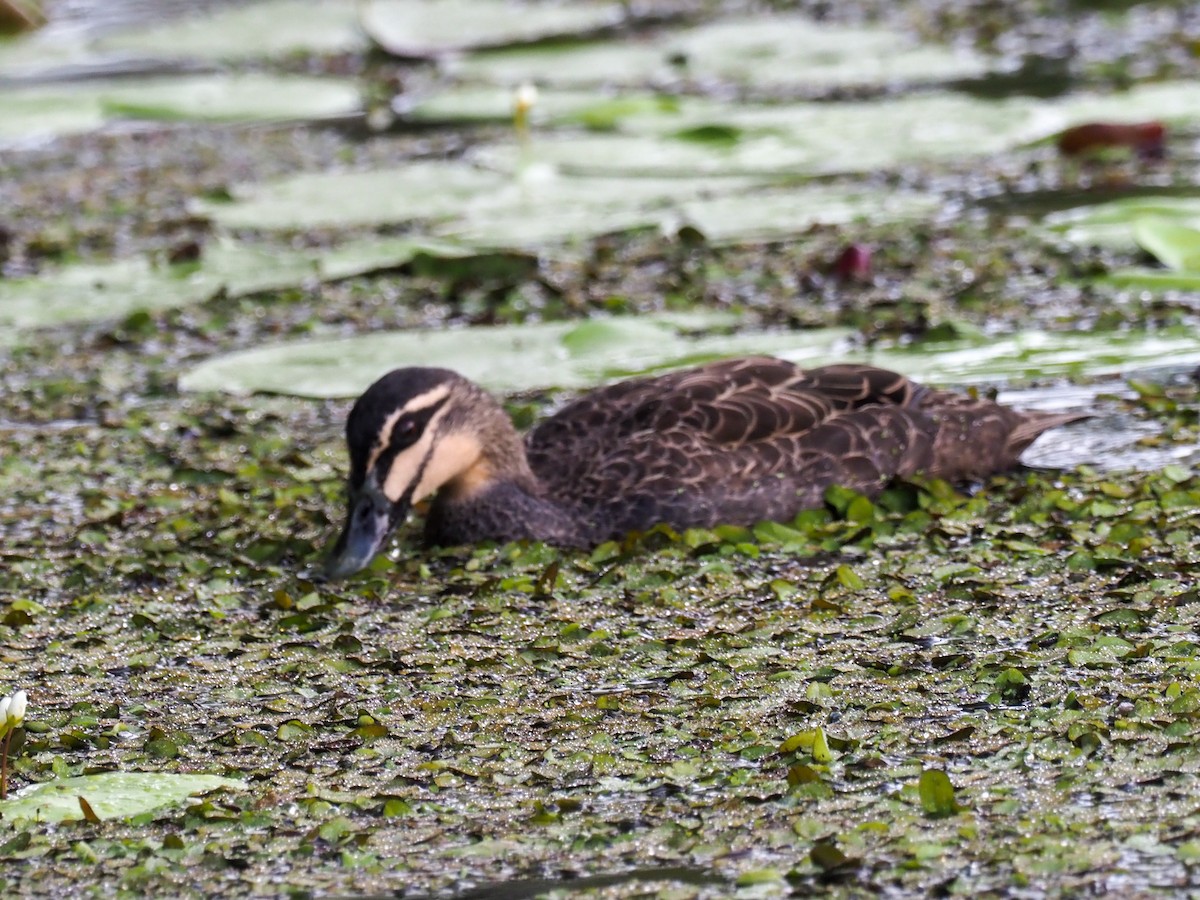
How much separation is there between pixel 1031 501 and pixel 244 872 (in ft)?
9.37

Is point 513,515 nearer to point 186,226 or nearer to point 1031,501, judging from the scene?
point 1031,501

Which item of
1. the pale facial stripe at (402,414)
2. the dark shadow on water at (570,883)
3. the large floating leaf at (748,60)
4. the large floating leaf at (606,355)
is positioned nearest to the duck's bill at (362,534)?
the pale facial stripe at (402,414)

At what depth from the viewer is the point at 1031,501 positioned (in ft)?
19.6

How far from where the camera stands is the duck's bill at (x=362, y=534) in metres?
5.74

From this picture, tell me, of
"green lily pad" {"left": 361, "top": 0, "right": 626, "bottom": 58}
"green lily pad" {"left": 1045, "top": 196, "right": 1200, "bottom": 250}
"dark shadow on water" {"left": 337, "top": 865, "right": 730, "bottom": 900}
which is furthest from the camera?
"green lily pad" {"left": 361, "top": 0, "right": 626, "bottom": 58}

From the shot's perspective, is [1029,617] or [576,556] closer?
[1029,617]

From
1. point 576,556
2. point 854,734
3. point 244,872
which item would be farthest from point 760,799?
point 576,556

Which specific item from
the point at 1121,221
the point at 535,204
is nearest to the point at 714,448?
the point at 1121,221

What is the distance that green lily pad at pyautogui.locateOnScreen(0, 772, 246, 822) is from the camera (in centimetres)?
420

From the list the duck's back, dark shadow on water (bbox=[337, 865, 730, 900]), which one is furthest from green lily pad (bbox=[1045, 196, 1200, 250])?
dark shadow on water (bbox=[337, 865, 730, 900])

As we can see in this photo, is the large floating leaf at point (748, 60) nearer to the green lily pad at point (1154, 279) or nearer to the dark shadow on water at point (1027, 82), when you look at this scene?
the dark shadow on water at point (1027, 82)

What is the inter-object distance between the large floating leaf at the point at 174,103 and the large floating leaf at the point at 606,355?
446 centimetres

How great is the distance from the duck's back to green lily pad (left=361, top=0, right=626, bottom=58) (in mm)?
7472

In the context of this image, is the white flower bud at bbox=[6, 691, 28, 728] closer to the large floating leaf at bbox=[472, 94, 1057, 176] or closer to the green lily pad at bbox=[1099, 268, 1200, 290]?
the green lily pad at bbox=[1099, 268, 1200, 290]
